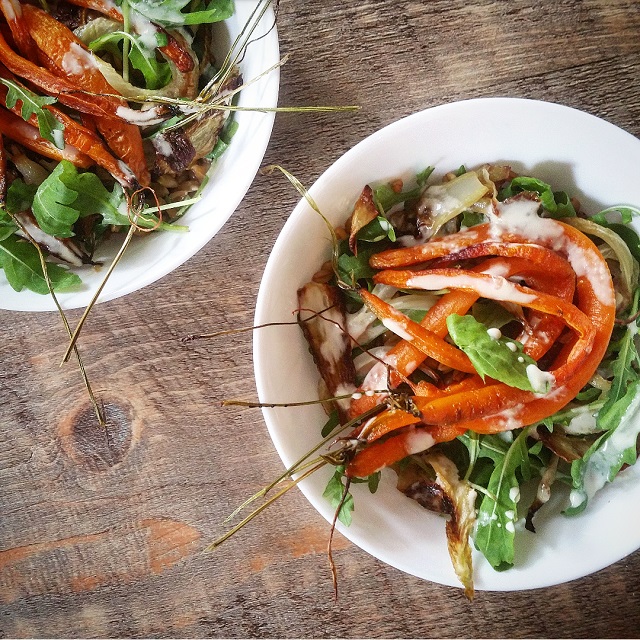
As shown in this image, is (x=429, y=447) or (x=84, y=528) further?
(x=84, y=528)

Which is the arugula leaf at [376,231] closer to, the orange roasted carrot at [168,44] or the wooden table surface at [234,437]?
the wooden table surface at [234,437]

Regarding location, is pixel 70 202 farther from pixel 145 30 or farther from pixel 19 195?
pixel 145 30

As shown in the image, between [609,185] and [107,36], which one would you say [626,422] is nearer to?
[609,185]

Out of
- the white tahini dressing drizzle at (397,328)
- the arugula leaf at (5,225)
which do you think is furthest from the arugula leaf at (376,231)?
the arugula leaf at (5,225)

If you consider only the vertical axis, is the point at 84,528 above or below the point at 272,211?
below

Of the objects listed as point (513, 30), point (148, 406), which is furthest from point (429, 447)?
point (513, 30)

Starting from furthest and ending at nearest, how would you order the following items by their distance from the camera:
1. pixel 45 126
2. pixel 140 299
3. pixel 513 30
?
pixel 140 299
pixel 513 30
pixel 45 126
